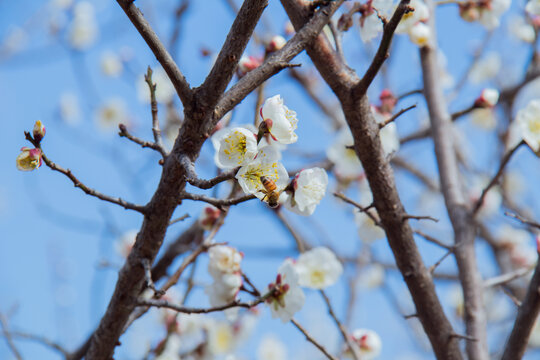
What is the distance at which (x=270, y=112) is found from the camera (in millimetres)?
1066

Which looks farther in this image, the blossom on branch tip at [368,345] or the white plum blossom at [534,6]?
the blossom on branch tip at [368,345]

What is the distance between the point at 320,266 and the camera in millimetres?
1814

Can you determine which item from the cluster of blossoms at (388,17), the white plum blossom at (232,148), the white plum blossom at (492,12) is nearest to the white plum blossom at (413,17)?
Answer: the cluster of blossoms at (388,17)

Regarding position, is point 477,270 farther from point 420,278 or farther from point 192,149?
point 192,149

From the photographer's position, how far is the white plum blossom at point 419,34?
193 centimetres

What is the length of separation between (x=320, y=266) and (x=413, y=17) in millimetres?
948

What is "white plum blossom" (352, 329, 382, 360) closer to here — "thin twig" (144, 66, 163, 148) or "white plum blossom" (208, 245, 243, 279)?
"white plum blossom" (208, 245, 243, 279)

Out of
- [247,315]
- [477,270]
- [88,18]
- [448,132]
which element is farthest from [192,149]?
[88,18]

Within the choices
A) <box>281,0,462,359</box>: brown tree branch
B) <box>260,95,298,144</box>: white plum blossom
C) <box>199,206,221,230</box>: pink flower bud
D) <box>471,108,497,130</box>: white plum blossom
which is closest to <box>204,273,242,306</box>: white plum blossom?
<box>199,206,221,230</box>: pink flower bud

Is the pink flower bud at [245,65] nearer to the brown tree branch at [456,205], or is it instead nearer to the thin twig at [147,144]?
the thin twig at [147,144]

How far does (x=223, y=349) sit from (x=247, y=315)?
255mm

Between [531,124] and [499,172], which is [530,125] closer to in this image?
[531,124]

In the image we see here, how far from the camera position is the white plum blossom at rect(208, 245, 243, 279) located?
4.98 ft

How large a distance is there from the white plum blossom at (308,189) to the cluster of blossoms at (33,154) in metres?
0.57
